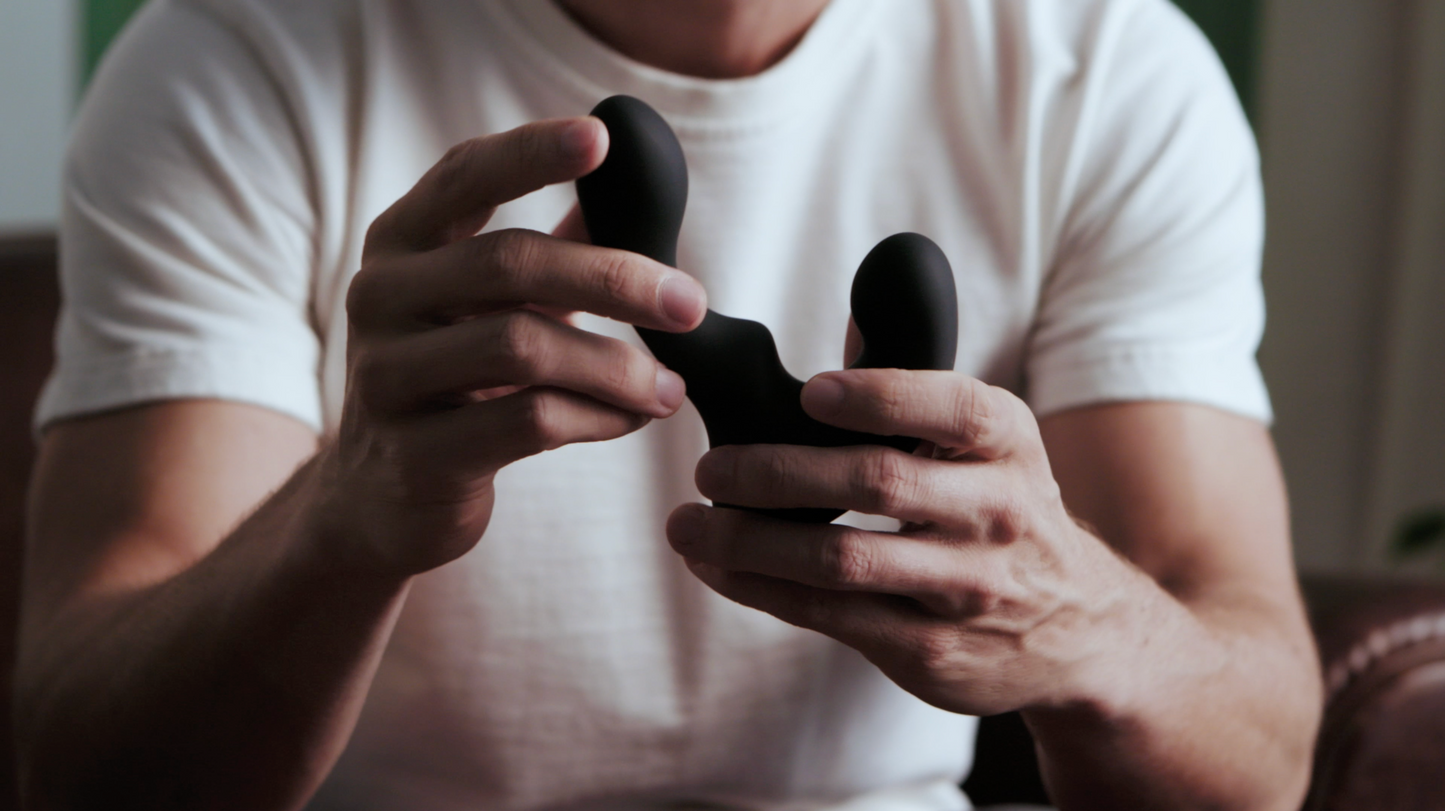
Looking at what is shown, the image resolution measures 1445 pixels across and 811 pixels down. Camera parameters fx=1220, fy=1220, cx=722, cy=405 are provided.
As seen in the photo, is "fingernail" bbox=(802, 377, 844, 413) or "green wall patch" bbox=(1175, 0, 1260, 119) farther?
"green wall patch" bbox=(1175, 0, 1260, 119)

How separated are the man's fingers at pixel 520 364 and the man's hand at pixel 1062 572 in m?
0.04

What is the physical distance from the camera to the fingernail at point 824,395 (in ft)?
1.41

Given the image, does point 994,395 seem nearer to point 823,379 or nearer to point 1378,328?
point 823,379

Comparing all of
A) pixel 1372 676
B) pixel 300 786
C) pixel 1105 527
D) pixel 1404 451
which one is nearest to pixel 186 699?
pixel 300 786

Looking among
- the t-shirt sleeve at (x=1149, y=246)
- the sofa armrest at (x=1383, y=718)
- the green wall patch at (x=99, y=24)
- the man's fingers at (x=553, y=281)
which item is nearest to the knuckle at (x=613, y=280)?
the man's fingers at (x=553, y=281)

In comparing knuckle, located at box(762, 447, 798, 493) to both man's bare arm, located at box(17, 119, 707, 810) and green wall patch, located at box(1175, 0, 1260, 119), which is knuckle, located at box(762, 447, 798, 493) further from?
green wall patch, located at box(1175, 0, 1260, 119)

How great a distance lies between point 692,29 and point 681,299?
391 mm

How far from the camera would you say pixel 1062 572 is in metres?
0.52

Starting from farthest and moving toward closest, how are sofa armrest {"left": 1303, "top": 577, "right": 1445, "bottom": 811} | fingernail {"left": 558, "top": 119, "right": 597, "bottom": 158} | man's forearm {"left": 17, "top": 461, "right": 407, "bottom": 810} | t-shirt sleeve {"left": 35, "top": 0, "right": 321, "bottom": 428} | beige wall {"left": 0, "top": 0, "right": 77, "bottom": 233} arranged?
beige wall {"left": 0, "top": 0, "right": 77, "bottom": 233} → sofa armrest {"left": 1303, "top": 577, "right": 1445, "bottom": 811} → t-shirt sleeve {"left": 35, "top": 0, "right": 321, "bottom": 428} → man's forearm {"left": 17, "top": 461, "right": 407, "bottom": 810} → fingernail {"left": 558, "top": 119, "right": 597, "bottom": 158}

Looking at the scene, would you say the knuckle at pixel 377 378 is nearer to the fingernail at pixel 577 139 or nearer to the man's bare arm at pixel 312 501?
the man's bare arm at pixel 312 501

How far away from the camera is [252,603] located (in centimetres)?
57

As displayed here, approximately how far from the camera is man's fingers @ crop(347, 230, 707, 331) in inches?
16.4

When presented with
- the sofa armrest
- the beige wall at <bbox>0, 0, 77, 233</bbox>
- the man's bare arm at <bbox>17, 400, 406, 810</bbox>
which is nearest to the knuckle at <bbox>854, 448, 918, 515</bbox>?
the man's bare arm at <bbox>17, 400, 406, 810</bbox>

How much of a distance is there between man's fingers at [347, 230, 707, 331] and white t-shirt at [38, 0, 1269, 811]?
306 millimetres
